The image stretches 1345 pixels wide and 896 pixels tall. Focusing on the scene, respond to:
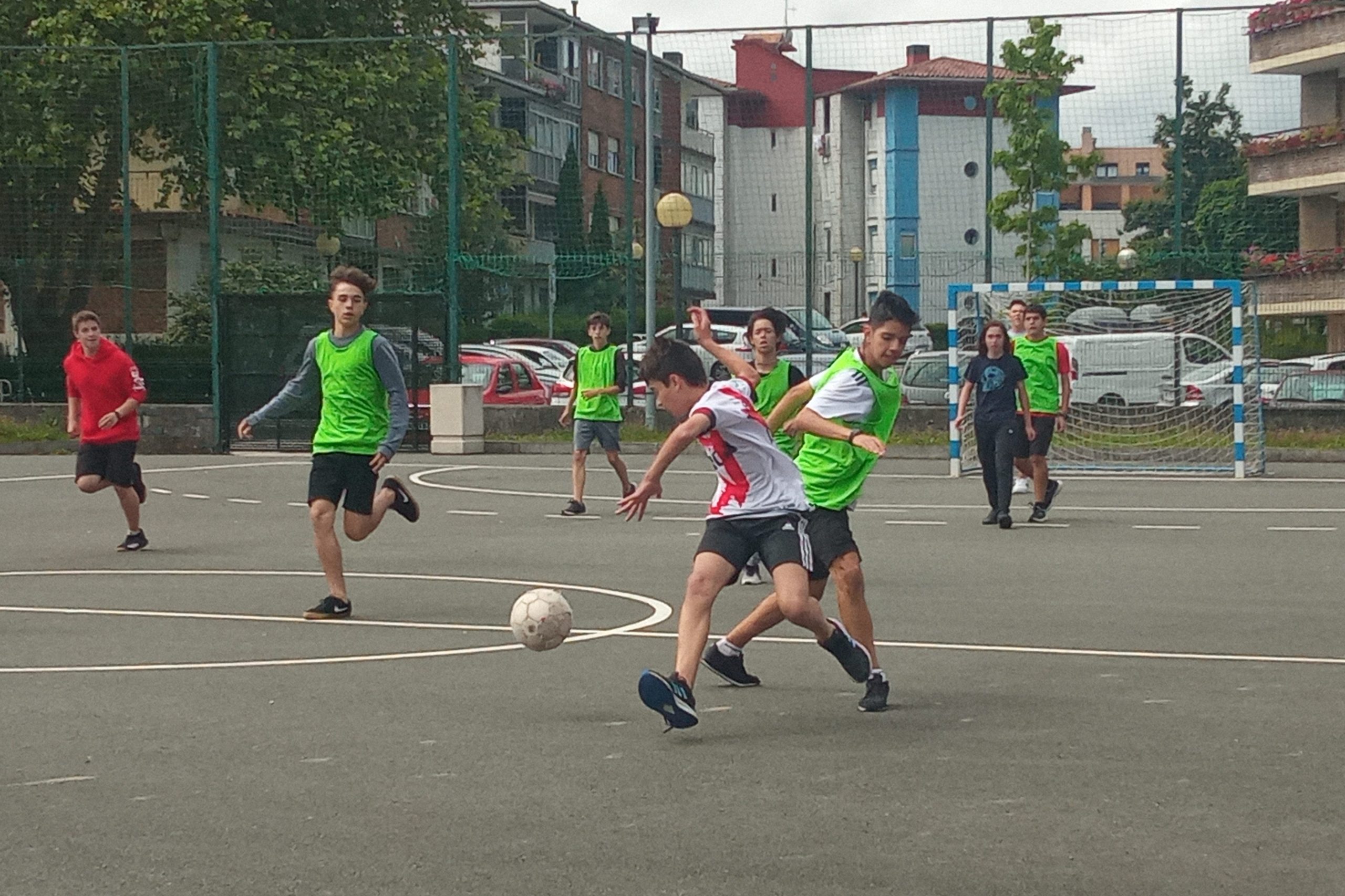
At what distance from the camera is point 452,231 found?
29.6 m

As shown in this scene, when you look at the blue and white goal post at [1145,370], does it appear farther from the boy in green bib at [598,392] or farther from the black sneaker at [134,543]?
the black sneaker at [134,543]

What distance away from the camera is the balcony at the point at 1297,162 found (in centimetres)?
2784

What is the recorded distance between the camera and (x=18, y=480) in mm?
23312

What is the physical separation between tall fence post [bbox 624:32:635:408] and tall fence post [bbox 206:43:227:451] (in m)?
5.56

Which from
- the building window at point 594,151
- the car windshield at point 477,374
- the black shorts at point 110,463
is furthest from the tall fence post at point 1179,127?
the black shorts at point 110,463

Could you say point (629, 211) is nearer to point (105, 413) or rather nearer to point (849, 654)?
point (105, 413)

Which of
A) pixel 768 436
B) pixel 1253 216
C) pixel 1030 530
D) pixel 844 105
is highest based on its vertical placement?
pixel 844 105

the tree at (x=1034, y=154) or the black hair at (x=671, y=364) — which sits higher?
the tree at (x=1034, y=154)

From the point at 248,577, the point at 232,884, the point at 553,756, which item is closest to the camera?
the point at 232,884

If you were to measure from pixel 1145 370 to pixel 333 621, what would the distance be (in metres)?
18.1

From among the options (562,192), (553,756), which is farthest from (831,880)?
(562,192)

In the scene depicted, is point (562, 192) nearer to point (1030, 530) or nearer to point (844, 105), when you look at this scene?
point (844, 105)

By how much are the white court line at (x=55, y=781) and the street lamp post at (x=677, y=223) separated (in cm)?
2059

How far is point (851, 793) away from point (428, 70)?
85.4 feet
